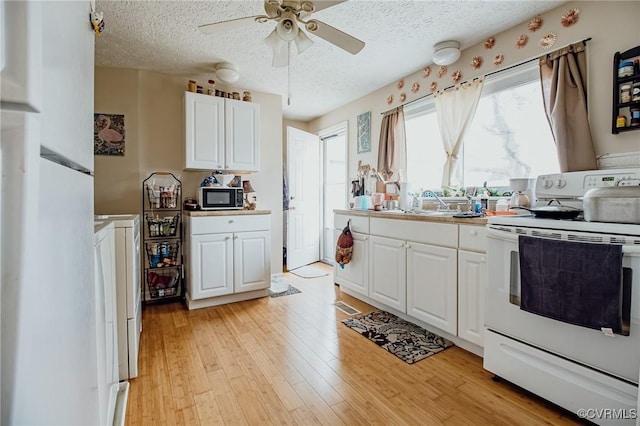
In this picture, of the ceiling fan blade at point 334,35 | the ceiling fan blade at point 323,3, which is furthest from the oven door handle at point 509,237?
the ceiling fan blade at point 323,3

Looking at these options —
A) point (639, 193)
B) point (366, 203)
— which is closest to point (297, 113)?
point (366, 203)

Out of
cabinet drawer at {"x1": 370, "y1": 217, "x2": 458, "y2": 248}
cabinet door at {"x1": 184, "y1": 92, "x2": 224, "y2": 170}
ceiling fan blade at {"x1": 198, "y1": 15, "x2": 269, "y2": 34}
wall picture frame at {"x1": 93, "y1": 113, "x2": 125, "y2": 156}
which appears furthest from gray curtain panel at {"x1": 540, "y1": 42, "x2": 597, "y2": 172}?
wall picture frame at {"x1": 93, "y1": 113, "x2": 125, "y2": 156}

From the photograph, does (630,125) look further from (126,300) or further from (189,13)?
(126,300)

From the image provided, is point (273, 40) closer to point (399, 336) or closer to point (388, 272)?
point (388, 272)

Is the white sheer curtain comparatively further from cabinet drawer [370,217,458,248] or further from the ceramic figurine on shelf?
the ceramic figurine on shelf

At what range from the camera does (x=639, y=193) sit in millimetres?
1317

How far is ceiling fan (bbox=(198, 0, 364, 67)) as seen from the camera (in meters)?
1.63

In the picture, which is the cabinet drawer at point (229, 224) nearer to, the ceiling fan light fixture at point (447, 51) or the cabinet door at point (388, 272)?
the cabinet door at point (388, 272)

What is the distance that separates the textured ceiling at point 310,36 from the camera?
84.7 inches

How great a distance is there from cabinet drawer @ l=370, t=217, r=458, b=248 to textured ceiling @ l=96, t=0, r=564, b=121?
5.30ft

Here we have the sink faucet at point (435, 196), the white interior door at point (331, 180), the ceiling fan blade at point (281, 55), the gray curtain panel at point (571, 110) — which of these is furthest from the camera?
the white interior door at point (331, 180)

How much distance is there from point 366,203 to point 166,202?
218 centimetres

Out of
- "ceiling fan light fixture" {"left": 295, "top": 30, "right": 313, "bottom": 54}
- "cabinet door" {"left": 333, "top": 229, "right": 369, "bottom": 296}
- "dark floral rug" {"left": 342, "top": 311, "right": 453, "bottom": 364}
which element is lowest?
"dark floral rug" {"left": 342, "top": 311, "right": 453, "bottom": 364}

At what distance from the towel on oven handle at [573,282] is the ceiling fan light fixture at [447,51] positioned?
1.88 m
